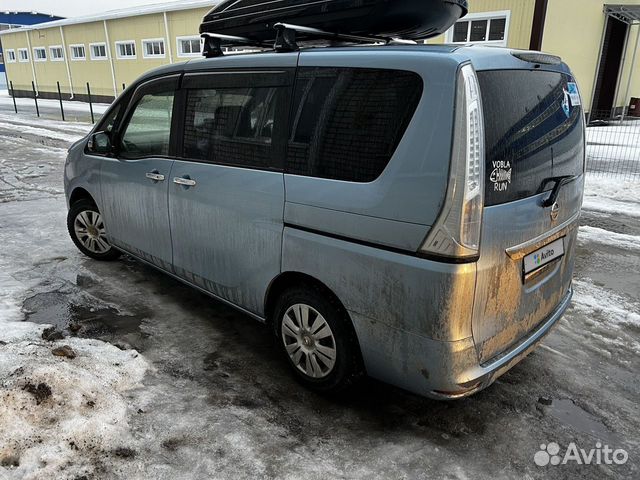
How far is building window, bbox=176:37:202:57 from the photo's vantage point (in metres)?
22.7

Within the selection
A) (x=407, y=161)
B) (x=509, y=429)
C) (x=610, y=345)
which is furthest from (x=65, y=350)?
(x=610, y=345)

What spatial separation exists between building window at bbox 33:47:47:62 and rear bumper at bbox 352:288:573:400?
3618cm

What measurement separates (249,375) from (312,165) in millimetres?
1438

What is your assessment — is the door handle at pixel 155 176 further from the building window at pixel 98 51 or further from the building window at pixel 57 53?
the building window at pixel 57 53

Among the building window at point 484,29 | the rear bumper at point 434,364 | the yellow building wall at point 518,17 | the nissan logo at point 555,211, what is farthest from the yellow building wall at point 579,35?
the rear bumper at point 434,364

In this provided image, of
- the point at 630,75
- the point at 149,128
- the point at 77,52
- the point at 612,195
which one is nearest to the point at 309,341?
the point at 149,128

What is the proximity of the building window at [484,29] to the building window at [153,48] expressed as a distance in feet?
46.9

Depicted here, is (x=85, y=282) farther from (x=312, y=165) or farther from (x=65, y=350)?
(x=312, y=165)

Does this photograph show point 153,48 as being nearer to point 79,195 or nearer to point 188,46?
point 188,46

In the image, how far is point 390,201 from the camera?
2.40 metres

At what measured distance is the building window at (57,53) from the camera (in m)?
30.3

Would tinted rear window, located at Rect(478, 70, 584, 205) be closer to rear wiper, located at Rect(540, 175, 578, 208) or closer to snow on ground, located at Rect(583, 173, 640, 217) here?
rear wiper, located at Rect(540, 175, 578, 208)

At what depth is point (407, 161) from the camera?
92.9 inches

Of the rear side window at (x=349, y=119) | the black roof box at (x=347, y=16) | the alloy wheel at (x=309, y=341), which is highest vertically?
the black roof box at (x=347, y=16)
